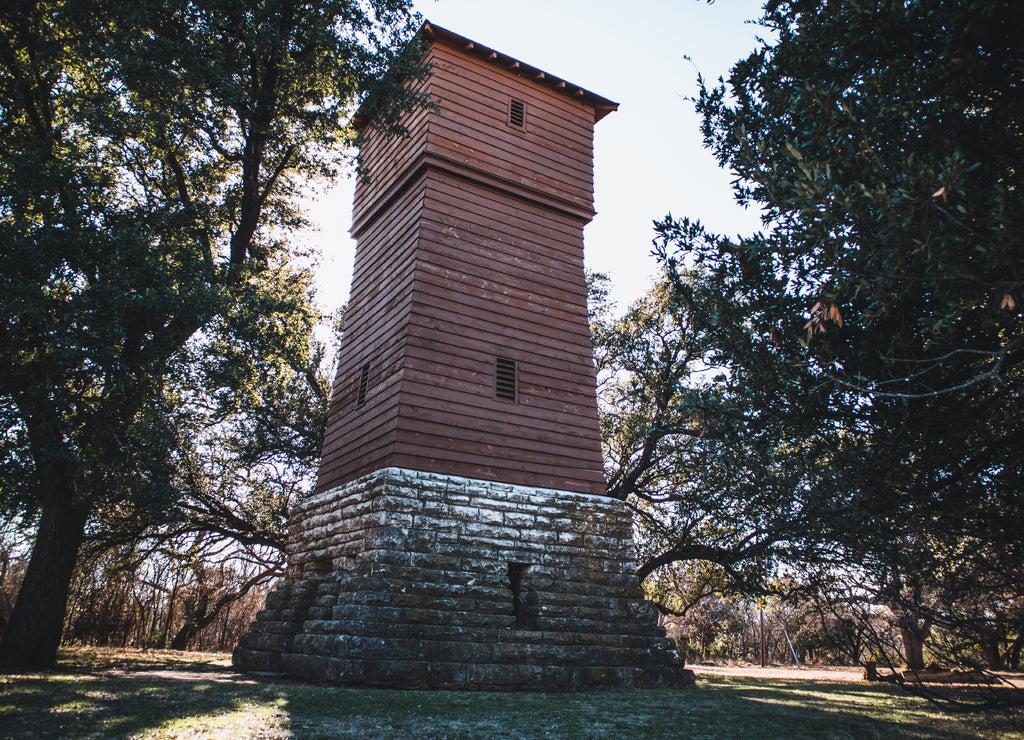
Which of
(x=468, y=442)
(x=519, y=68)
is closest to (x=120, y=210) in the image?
(x=468, y=442)

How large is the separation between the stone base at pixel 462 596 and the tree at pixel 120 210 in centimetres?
294

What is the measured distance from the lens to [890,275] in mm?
4027

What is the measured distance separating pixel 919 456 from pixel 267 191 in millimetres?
12797

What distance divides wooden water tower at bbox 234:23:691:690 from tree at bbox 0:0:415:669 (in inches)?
83.9

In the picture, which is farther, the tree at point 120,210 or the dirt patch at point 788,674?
the dirt patch at point 788,674

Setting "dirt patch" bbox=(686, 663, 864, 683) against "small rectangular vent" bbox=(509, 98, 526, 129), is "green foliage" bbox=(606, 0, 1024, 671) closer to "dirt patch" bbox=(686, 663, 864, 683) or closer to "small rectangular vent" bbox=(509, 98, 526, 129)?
"small rectangular vent" bbox=(509, 98, 526, 129)

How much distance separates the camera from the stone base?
8625 millimetres

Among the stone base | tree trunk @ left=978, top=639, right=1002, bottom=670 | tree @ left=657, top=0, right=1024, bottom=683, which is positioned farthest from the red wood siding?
tree trunk @ left=978, top=639, right=1002, bottom=670

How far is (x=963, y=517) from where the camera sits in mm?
5918

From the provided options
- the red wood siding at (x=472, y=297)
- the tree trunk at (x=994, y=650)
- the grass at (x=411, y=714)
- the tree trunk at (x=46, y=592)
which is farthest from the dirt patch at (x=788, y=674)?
the tree trunk at (x=46, y=592)

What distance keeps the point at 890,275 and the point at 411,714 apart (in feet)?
18.7

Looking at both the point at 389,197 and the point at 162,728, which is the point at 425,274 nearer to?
the point at 389,197

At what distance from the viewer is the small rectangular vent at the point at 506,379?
11.3 m

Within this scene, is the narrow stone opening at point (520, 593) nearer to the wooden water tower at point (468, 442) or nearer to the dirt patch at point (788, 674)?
the wooden water tower at point (468, 442)
